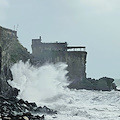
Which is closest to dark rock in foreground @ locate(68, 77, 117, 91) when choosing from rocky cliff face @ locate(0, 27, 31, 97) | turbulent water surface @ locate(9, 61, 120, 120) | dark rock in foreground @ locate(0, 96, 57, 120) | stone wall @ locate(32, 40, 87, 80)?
stone wall @ locate(32, 40, 87, 80)

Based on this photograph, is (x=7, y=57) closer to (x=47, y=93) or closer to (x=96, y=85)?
(x=47, y=93)

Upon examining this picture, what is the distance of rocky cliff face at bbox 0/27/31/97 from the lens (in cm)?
2423

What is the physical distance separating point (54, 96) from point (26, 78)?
422cm

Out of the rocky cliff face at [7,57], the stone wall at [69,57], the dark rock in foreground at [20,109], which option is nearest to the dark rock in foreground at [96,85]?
the stone wall at [69,57]

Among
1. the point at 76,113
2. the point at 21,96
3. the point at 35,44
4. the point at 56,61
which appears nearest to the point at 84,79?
the point at 56,61

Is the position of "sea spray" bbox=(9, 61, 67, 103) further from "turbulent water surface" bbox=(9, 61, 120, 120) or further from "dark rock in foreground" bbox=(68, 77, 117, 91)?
"dark rock in foreground" bbox=(68, 77, 117, 91)

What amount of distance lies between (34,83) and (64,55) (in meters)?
18.4

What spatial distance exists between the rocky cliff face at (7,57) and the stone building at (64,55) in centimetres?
1159

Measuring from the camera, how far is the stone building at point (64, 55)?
5040cm

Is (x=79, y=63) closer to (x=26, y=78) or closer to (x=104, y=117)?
(x=26, y=78)

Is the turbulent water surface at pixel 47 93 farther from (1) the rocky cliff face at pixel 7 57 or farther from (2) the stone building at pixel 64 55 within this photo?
(2) the stone building at pixel 64 55

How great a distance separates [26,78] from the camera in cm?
3291

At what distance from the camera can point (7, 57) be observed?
96.4 feet

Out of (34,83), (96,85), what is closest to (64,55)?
(96,85)
